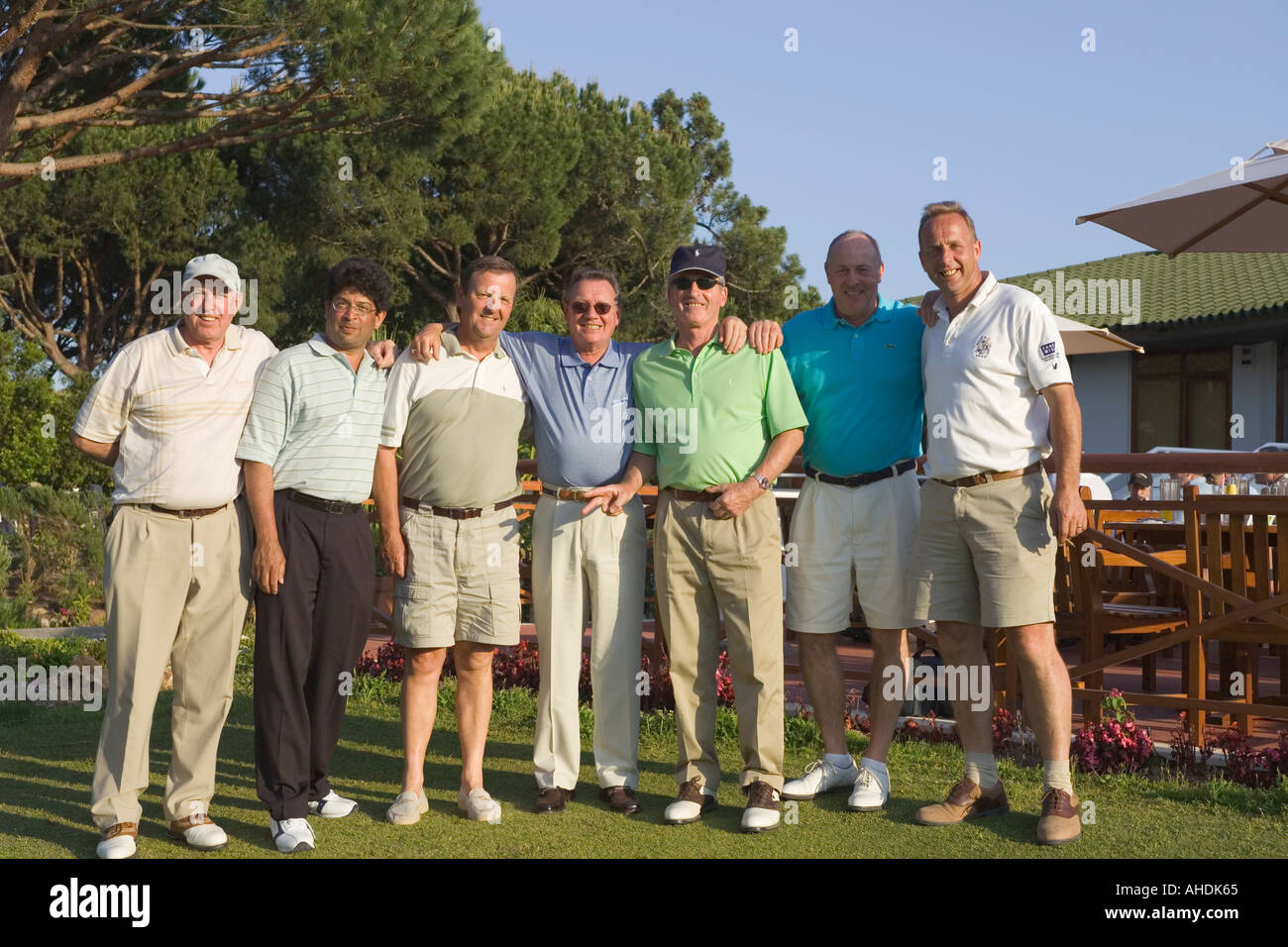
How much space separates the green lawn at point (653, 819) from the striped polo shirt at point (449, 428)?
1209 millimetres

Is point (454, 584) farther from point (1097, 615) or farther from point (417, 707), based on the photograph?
point (1097, 615)

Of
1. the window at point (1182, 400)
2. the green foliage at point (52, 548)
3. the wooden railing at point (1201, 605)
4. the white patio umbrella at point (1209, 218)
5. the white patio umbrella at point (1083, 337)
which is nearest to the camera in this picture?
the wooden railing at point (1201, 605)

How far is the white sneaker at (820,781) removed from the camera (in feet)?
15.6

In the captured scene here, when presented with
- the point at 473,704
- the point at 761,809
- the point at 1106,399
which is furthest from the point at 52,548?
the point at 1106,399

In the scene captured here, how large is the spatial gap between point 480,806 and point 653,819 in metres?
0.63

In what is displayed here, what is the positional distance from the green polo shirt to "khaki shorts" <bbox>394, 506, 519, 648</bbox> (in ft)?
2.32

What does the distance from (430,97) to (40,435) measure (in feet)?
17.1

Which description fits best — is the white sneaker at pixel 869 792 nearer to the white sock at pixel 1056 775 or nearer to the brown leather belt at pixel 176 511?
the white sock at pixel 1056 775

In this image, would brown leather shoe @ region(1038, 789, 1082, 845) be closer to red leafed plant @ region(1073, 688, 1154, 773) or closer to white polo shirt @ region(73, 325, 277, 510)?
red leafed plant @ region(1073, 688, 1154, 773)

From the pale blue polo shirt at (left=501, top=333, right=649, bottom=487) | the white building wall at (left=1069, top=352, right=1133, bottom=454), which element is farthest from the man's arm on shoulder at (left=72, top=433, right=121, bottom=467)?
the white building wall at (left=1069, top=352, right=1133, bottom=454)

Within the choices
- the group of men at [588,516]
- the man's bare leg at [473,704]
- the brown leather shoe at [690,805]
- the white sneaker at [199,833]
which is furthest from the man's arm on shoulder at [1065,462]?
the white sneaker at [199,833]

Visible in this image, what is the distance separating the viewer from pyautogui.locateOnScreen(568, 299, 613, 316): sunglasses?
4711mm
